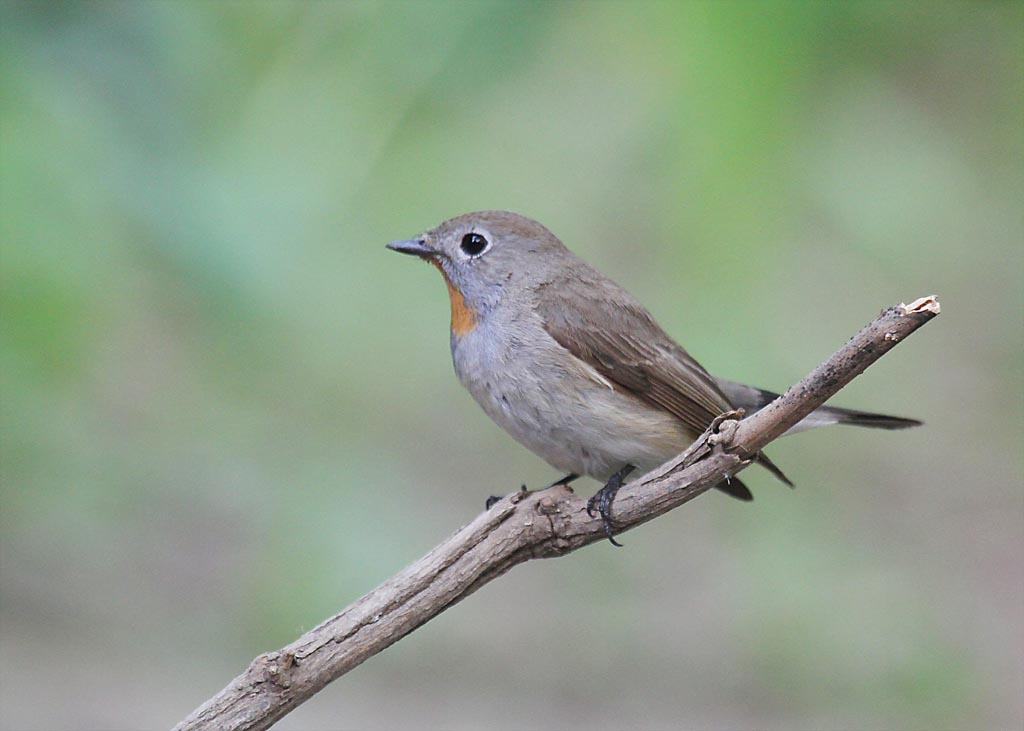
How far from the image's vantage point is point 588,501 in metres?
3.65

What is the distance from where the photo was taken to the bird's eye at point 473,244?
4.86 m

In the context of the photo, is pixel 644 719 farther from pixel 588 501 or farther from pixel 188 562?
pixel 588 501

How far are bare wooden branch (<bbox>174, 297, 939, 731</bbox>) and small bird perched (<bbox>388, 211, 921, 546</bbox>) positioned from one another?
65 centimetres

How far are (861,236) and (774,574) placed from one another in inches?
123

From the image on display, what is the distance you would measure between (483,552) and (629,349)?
1.55m

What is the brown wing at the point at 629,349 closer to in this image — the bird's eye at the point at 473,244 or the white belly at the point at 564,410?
the white belly at the point at 564,410

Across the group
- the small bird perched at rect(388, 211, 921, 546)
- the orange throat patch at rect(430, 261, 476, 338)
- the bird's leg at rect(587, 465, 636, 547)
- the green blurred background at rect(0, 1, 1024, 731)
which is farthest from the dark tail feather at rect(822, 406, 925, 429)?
the orange throat patch at rect(430, 261, 476, 338)

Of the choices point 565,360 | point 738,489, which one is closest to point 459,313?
point 565,360

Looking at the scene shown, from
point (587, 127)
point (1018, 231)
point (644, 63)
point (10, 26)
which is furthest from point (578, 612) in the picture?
point (10, 26)

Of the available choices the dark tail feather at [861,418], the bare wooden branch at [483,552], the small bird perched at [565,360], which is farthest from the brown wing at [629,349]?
the bare wooden branch at [483,552]

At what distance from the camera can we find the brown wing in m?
4.61

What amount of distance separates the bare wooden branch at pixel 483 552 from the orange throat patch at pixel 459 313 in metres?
1.26

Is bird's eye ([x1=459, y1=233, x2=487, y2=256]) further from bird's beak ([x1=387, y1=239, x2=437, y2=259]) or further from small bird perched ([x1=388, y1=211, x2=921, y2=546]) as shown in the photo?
bird's beak ([x1=387, y1=239, x2=437, y2=259])

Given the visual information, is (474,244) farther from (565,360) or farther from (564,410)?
(564,410)
